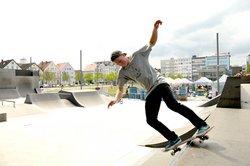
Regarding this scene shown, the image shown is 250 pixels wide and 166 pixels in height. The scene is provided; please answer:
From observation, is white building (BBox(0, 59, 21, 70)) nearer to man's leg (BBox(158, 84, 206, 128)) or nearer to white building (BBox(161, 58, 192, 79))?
man's leg (BBox(158, 84, 206, 128))

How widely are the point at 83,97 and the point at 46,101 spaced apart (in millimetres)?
3189

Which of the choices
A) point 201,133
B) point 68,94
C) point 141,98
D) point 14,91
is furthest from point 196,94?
point 201,133

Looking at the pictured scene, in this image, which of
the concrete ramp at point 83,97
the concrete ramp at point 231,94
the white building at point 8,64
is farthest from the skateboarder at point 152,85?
the white building at point 8,64

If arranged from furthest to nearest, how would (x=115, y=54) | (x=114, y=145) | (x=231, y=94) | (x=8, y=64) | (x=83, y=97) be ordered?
(x=8, y=64) → (x=83, y=97) → (x=114, y=145) → (x=231, y=94) → (x=115, y=54)

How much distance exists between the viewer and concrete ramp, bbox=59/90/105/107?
17703mm

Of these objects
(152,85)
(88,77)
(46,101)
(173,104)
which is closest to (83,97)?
(46,101)

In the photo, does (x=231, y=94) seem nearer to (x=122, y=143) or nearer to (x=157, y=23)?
(x=122, y=143)

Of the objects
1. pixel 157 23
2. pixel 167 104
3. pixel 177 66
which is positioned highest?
pixel 177 66

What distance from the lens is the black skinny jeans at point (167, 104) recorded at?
282 cm

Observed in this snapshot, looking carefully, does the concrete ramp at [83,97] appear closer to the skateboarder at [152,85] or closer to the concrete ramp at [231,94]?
the concrete ramp at [231,94]

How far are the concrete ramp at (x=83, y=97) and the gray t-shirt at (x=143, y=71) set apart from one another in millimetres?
14718

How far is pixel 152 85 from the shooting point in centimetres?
287

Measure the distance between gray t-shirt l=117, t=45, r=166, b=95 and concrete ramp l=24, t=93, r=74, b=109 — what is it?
45.9 ft

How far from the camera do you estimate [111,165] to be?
4934mm
